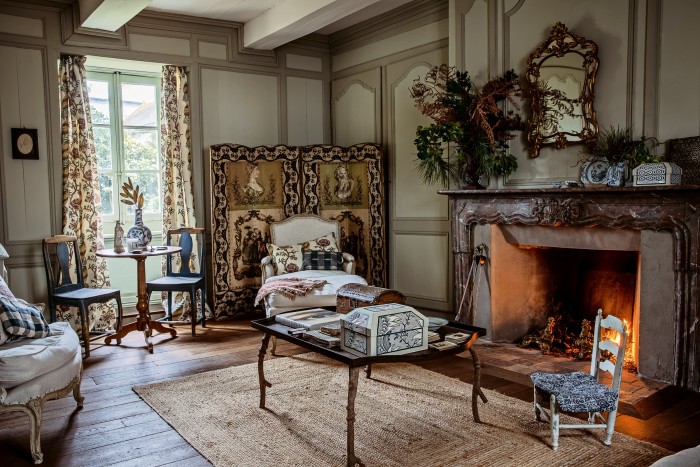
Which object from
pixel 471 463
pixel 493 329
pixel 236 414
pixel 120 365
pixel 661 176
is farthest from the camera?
pixel 493 329

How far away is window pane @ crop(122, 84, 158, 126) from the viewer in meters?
6.06

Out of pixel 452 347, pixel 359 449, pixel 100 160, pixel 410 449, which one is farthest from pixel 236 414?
pixel 100 160

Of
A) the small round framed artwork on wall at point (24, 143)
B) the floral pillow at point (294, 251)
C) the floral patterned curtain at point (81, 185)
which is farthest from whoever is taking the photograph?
the floral pillow at point (294, 251)

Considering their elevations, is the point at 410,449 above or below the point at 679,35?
below

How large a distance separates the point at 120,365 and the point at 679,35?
172 inches

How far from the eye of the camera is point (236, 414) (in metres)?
3.28

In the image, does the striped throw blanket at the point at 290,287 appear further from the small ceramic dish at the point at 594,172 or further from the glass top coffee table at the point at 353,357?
the small ceramic dish at the point at 594,172

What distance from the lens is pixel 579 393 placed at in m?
2.81

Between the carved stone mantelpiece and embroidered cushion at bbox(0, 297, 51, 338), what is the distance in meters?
3.16

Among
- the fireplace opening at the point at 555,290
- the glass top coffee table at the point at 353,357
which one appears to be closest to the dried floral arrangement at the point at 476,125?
the fireplace opening at the point at 555,290

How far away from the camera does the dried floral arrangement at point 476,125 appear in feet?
14.7

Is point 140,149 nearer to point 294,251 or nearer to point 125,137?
point 125,137

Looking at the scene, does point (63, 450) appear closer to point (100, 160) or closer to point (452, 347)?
point (452, 347)

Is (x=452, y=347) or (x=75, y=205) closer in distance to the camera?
(x=452, y=347)
